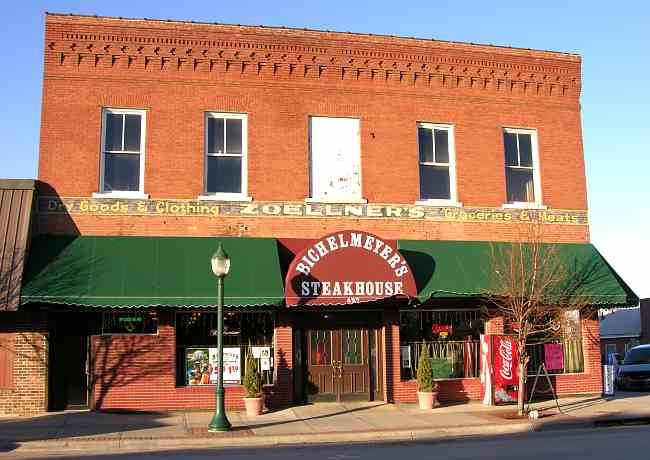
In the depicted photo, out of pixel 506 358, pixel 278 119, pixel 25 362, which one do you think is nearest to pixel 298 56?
pixel 278 119

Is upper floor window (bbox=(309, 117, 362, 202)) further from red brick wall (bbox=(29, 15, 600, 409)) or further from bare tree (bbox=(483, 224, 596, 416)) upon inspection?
bare tree (bbox=(483, 224, 596, 416))

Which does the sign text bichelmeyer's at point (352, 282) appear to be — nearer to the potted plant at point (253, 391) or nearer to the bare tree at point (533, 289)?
the potted plant at point (253, 391)

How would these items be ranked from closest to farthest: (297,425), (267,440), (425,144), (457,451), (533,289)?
1. (457,451)
2. (267,440)
3. (297,425)
4. (533,289)
5. (425,144)

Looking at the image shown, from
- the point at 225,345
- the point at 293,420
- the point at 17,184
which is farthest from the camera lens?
the point at 225,345

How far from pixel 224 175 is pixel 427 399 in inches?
295

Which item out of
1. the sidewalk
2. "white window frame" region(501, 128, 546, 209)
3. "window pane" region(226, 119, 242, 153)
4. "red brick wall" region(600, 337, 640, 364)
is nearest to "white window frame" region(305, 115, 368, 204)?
"window pane" region(226, 119, 242, 153)

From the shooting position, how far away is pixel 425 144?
20.0m

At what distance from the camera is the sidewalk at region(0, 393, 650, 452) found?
540 inches

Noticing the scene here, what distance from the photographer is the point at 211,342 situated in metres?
17.9

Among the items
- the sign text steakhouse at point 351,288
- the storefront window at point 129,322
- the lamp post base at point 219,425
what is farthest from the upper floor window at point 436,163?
the lamp post base at point 219,425

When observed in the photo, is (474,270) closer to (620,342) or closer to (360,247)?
(360,247)

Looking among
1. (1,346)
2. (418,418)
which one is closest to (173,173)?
(1,346)

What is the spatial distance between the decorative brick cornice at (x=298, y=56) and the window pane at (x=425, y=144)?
131 cm

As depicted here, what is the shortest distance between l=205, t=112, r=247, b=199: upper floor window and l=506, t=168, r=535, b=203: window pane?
7389mm
